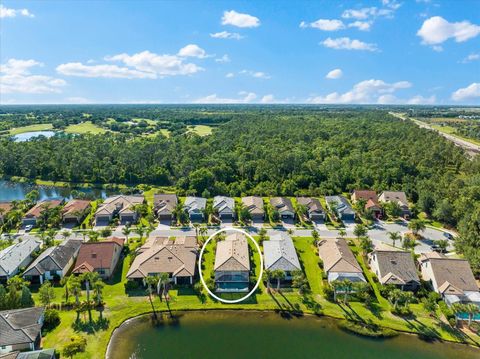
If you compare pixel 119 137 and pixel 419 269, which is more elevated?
pixel 119 137

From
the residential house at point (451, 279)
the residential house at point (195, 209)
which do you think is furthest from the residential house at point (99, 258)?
the residential house at point (451, 279)

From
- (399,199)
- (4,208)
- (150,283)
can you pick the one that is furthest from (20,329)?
(399,199)

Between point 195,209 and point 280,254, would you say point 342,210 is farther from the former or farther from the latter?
point 195,209

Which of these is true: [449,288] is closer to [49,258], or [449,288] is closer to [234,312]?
[234,312]

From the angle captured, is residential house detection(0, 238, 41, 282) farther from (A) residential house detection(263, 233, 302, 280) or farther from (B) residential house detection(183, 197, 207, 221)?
(A) residential house detection(263, 233, 302, 280)

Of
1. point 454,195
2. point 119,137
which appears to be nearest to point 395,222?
point 454,195

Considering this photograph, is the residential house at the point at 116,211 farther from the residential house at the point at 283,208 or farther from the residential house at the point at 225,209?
the residential house at the point at 283,208

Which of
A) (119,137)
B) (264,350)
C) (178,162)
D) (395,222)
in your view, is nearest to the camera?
(264,350)
